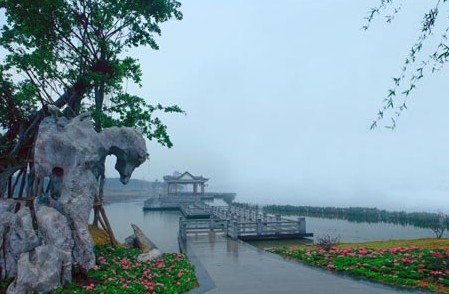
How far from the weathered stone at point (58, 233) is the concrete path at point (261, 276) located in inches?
143

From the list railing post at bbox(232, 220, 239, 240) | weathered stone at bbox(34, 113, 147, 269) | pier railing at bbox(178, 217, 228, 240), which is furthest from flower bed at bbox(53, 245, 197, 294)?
pier railing at bbox(178, 217, 228, 240)

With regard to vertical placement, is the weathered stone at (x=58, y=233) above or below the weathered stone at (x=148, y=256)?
above

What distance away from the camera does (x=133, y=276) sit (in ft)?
34.9

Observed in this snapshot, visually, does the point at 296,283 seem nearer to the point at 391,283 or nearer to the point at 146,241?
the point at 391,283

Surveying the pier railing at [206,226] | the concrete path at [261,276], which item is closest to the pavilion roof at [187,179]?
the pier railing at [206,226]

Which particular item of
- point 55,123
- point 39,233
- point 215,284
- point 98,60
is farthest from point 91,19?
point 215,284

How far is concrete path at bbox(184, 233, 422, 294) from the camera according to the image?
9.25 m

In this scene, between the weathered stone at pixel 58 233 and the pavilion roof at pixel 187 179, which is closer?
the weathered stone at pixel 58 233

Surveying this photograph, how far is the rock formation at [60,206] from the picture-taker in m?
9.42

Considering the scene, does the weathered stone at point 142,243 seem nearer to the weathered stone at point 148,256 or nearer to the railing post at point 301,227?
the weathered stone at point 148,256

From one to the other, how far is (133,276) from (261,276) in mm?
3883

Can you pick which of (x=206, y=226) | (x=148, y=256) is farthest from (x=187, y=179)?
(x=148, y=256)

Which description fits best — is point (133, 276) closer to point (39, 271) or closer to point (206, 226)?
point (39, 271)

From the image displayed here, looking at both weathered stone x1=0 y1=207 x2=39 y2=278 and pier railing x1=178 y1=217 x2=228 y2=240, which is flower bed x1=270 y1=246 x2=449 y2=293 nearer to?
pier railing x1=178 y1=217 x2=228 y2=240
